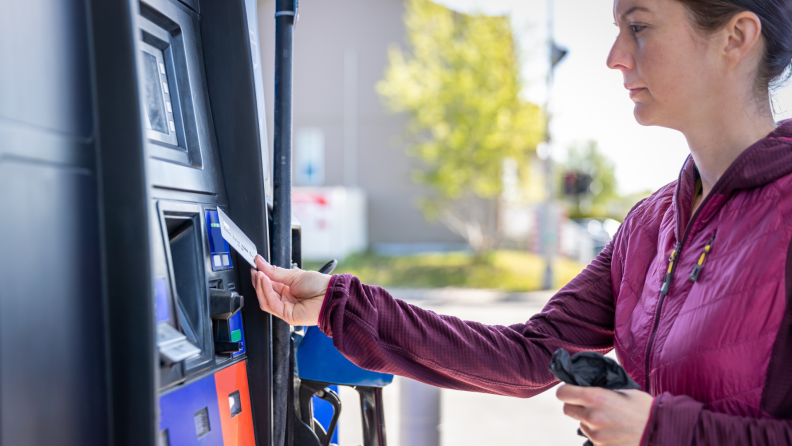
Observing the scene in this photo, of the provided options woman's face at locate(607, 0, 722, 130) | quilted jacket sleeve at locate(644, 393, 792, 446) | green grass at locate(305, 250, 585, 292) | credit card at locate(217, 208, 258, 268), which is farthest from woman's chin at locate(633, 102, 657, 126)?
green grass at locate(305, 250, 585, 292)

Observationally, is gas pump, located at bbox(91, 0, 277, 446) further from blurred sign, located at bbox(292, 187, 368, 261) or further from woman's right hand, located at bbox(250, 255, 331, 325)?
blurred sign, located at bbox(292, 187, 368, 261)

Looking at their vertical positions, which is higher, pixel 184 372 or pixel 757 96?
pixel 757 96

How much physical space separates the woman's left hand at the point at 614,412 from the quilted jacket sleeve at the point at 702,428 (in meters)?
0.02

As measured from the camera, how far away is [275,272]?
1.25 m

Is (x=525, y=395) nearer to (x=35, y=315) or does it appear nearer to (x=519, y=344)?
(x=519, y=344)

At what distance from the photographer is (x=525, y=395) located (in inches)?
55.1

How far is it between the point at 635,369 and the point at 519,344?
279mm

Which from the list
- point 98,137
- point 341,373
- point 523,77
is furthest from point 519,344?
point 523,77

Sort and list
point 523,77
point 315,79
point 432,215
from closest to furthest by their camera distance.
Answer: point 523,77 < point 432,215 < point 315,79

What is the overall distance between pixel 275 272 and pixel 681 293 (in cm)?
76

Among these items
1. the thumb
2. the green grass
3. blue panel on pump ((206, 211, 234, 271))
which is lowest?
the green grass

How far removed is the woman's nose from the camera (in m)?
1.10

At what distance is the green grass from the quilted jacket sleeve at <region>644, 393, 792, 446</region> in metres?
8.69

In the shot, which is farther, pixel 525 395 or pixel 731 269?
pixel 525 395
